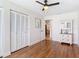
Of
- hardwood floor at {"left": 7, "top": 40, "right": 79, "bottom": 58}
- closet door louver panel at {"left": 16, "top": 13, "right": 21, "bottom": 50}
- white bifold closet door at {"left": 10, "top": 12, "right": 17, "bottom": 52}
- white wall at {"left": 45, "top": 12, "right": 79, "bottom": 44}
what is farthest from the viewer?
white wall at {"left": 45, "top": 12, "right": 79, "bottom": 44}

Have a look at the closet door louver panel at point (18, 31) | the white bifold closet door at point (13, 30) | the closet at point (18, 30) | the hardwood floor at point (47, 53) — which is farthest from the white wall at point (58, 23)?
the white bifold closet door at point (13, 30)

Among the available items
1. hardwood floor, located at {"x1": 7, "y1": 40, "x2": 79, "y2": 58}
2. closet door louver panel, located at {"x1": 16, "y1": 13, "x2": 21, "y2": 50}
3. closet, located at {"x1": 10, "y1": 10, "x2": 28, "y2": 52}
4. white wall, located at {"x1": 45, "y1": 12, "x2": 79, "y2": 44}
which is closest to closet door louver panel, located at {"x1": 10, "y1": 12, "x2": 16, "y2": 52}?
closet, located at {"x1": 10, "y1": 10, "x2": 28, "y2": 52}

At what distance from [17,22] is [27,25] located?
3.43 ft

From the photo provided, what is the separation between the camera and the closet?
3.87 metres

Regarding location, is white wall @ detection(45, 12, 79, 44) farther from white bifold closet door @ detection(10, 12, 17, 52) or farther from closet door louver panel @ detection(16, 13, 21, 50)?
white bifold closet door @ detection(10, 12, 17, 52)

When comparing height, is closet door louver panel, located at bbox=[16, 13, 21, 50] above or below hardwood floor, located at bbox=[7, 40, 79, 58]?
above

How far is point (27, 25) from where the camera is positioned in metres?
5.13

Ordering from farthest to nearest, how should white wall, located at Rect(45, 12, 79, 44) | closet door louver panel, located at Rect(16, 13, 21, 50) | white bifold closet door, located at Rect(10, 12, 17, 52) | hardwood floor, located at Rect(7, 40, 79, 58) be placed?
white wall, located at Rect(45, 12, 79, 44), closet door louver panel, located at Rect(16, 13, 21, 50), white bifold closet door, located at Rect(10, 12, 17, 52), hardwood floor, located at Rect(7, 40, 79, 58)

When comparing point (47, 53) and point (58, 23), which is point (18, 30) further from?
point (58, 23)

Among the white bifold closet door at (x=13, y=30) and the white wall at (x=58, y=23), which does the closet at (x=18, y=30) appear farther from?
the white wall at (x=58, y=23)

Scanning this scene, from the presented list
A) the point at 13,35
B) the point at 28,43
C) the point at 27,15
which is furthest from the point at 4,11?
the point at 28,43

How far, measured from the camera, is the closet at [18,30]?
12.7 feet

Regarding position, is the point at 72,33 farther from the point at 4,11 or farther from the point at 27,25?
the point at 4,11

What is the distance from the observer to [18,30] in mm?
4266
